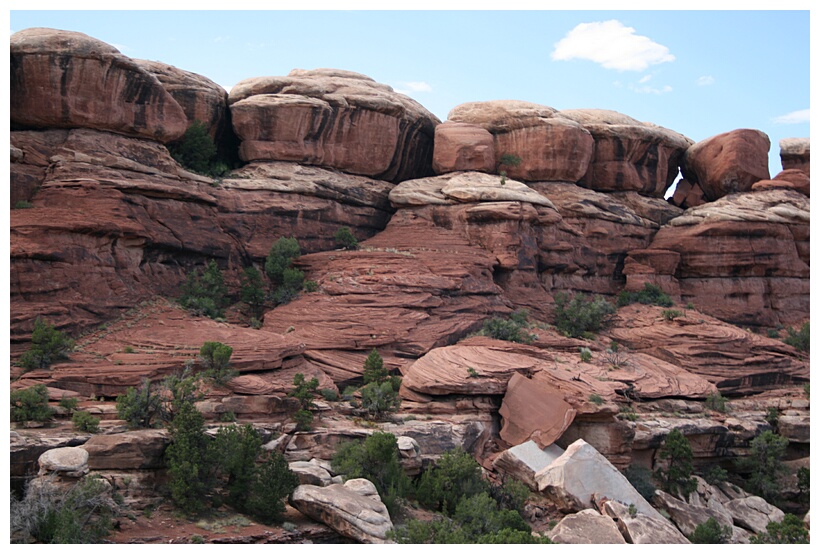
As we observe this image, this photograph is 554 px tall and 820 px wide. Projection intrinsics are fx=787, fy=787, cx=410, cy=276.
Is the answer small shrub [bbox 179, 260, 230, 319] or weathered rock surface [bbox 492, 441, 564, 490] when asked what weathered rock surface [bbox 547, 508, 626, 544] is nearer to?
weathered rock surface [bbox 492, 441, 564, 490]

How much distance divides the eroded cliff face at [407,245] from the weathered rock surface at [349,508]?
3.58 meters

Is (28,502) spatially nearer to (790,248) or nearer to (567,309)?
(567,309)

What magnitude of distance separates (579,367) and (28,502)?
23.1 m

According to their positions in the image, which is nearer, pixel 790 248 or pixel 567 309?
pixel 567 309

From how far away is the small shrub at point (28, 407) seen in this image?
24.7m

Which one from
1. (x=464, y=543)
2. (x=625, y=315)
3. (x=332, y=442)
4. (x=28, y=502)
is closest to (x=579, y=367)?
(x=625, y=315)

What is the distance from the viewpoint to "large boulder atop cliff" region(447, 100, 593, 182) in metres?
49.2

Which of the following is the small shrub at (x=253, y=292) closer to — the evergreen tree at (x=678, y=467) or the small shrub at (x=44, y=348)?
the small shrub at (x=44, y=348)

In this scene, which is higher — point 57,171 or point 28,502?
point 57,171

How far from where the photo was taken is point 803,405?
37.6 m

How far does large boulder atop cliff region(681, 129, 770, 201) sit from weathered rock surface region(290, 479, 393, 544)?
1488 inches

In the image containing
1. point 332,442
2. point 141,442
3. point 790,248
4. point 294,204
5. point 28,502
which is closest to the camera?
point 28,502

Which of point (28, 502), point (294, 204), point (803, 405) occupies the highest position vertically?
point (294, 204)

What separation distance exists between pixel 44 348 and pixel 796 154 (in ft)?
164
